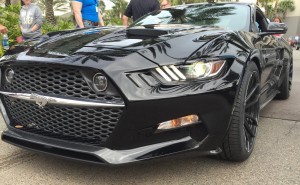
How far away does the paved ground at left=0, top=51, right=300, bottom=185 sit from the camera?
8.59 ft

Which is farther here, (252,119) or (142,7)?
(142,7)

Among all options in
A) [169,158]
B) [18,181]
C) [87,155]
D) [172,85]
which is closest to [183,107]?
[172,85]

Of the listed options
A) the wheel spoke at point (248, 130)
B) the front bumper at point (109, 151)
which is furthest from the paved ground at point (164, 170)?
the wheel spoke at point (248, 130)

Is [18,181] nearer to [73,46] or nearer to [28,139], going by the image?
[28,139]

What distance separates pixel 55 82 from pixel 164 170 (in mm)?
1059

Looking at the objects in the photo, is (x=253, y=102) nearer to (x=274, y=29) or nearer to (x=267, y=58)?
(x=267, y=58)

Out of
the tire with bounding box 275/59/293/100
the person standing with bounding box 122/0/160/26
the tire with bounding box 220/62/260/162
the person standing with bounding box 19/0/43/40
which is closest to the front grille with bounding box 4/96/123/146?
the tire with bounding box 220/62/260/162

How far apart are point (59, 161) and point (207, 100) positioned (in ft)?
4.37

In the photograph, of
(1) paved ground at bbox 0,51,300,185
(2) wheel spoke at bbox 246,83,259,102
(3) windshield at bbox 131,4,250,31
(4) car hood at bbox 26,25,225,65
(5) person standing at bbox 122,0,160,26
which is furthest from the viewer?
(5) person standing at bbox 122,0,160,26

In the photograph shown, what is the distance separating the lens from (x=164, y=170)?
2773 mm

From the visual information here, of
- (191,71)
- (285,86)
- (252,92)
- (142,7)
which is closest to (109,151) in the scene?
(191,71)

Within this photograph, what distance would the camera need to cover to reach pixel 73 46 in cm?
258

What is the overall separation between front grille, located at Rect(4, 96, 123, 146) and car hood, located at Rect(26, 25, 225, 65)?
35 cm

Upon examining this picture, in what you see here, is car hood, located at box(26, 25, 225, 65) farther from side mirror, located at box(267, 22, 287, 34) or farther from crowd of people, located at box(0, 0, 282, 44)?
crowd of people, located at box(0, 0, 282, 44)
